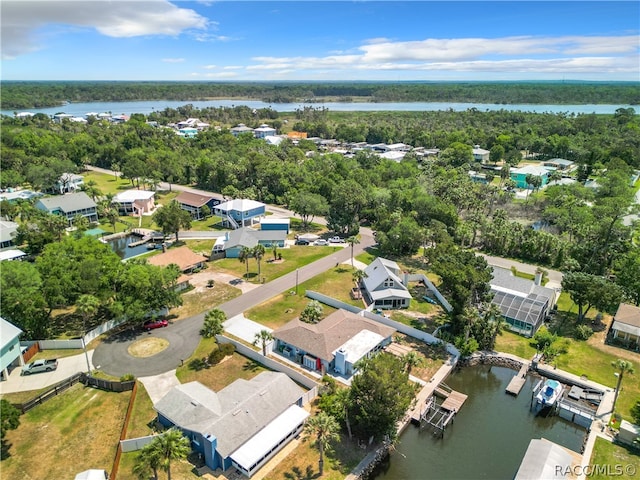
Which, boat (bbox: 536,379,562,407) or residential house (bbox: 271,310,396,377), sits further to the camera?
residential house (bbox: 271,310,396,377)

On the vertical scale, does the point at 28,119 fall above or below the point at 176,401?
above

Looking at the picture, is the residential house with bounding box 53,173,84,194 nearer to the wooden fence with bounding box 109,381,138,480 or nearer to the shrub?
the wooden fence with bounding box 109,381,138,480

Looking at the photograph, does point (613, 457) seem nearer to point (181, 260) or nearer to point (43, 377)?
point (43, 377)

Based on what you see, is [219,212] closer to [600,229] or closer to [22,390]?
[22,390]

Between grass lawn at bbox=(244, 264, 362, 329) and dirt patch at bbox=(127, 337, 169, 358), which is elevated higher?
dirt patch at bbox=(127, 337, 169, 358)

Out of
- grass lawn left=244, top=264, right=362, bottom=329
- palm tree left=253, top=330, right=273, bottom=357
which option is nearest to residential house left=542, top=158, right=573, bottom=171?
grass lawn left=244, top=264, right=362, bottom=329

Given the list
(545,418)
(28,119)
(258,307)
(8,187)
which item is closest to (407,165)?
(258,307)

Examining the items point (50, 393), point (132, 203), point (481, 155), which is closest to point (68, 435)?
point (50, 393)
